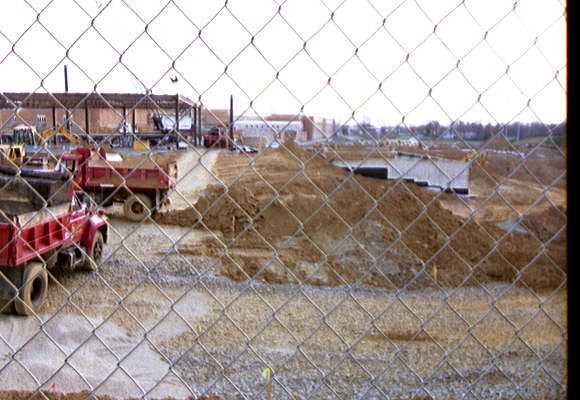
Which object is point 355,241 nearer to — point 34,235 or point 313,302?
point 313,302

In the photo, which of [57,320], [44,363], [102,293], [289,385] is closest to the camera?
[289,385]

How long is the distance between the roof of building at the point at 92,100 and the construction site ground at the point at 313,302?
1.03ft

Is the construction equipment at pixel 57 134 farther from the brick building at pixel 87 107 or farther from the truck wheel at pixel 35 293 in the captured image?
the truck wheel at pixel 35 293

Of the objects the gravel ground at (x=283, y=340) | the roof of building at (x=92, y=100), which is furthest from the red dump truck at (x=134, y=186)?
the roof of building at (x=92, y=100)

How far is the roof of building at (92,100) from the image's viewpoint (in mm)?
2017

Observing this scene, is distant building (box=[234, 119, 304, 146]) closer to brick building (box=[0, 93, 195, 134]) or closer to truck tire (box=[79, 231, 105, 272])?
brick building (box=[0, 93, 195, 134])

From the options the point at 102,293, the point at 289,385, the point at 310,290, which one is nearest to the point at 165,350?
the point at 289,385

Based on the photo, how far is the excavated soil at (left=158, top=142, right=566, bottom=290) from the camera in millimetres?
7844

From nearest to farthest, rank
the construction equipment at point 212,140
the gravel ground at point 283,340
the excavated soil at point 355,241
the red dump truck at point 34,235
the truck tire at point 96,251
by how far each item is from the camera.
→ the construction equipment at point 212,140 → the gravel ground at point 283,340 → the red dump truck at point 34,235 → the truck tire at point 96,251 → the excavated soil at point 355,241

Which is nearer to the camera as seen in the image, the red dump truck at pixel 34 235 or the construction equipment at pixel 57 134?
the construction equipment at pixel 57 134

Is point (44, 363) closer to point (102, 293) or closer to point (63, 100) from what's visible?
point (102, 293)
